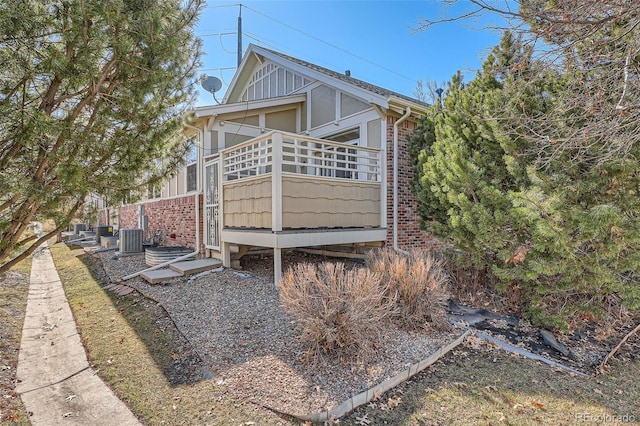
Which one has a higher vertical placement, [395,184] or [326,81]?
[326,81]

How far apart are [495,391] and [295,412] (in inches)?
90.3

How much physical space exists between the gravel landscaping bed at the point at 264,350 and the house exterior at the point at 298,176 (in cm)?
121

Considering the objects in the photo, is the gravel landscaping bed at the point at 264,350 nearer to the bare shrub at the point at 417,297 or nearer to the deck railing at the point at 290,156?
the bare shrub at the point at 417,297

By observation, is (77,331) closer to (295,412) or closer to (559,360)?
(295,412)

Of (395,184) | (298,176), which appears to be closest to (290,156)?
(298,176)

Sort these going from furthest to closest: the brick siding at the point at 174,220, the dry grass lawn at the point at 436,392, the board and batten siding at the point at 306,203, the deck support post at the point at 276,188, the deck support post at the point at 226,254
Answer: the brick siding at the point at 174,220 → the deck support post at the point at 226,254 → the board and batten siding at the point at 306,203 → the deck support post at the point at 276,188 → the dry grass lawn at the point at 436,392

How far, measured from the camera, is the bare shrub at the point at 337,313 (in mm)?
4129

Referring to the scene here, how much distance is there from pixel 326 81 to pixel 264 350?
7.73m

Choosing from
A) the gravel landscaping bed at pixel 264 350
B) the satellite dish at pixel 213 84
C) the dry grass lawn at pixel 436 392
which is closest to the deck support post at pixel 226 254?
the gravel landscaping bed at pixel 264 350

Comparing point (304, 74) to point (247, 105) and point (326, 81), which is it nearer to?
point (326, 81)

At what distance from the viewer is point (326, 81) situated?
32.4ft

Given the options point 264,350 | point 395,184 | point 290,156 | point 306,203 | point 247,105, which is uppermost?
point 247,105

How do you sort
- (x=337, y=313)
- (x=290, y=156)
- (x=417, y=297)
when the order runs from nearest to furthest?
1. (x=337, y=313)
2. (x=417, y=297)
3. (x=290, y=156)

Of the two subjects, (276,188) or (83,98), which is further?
(276,188)
